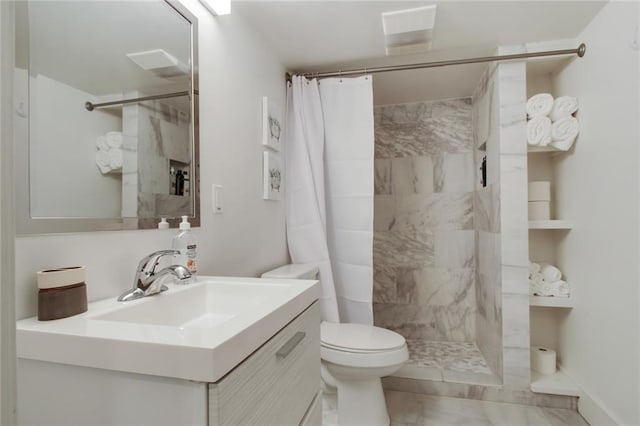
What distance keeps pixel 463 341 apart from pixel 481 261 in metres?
0.72

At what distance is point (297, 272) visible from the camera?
5.91 feet

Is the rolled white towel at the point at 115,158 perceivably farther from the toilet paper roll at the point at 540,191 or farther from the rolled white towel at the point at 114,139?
the toilet paper roll at the point at 540,191

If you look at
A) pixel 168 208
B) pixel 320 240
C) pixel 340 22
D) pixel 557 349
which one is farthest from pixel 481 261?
pixel 168 208

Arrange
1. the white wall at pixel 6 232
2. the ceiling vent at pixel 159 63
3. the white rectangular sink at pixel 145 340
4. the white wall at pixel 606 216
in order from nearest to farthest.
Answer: the white wall at pixel 6 232 < the white rectangular sink at pixel 145 340 < the ceiling vent at pixel 159 63 < the white wall at pixel 606 216

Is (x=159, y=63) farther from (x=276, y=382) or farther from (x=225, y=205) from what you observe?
(x=276, y=382)

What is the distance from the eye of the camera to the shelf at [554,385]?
1.89m

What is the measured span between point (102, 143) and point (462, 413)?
2165 millimetres

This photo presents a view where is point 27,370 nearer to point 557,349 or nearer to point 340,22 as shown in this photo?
point 340,22

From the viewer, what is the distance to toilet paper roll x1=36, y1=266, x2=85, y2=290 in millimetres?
713

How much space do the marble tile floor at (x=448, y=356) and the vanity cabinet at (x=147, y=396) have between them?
6.08 ft

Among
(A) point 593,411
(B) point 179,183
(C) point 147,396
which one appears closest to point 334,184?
(B) point 179,183

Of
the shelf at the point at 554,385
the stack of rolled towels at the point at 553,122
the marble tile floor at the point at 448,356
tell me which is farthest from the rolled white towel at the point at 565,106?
the marble tile floor at the point at 448,356

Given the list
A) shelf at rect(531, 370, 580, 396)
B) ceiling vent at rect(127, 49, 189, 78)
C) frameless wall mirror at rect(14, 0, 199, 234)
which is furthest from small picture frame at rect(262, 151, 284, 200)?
shelf at rect(531, 370, 580, 396)

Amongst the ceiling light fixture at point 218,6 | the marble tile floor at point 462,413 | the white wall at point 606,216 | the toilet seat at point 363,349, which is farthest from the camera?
the marble tile floor at point 462,413
